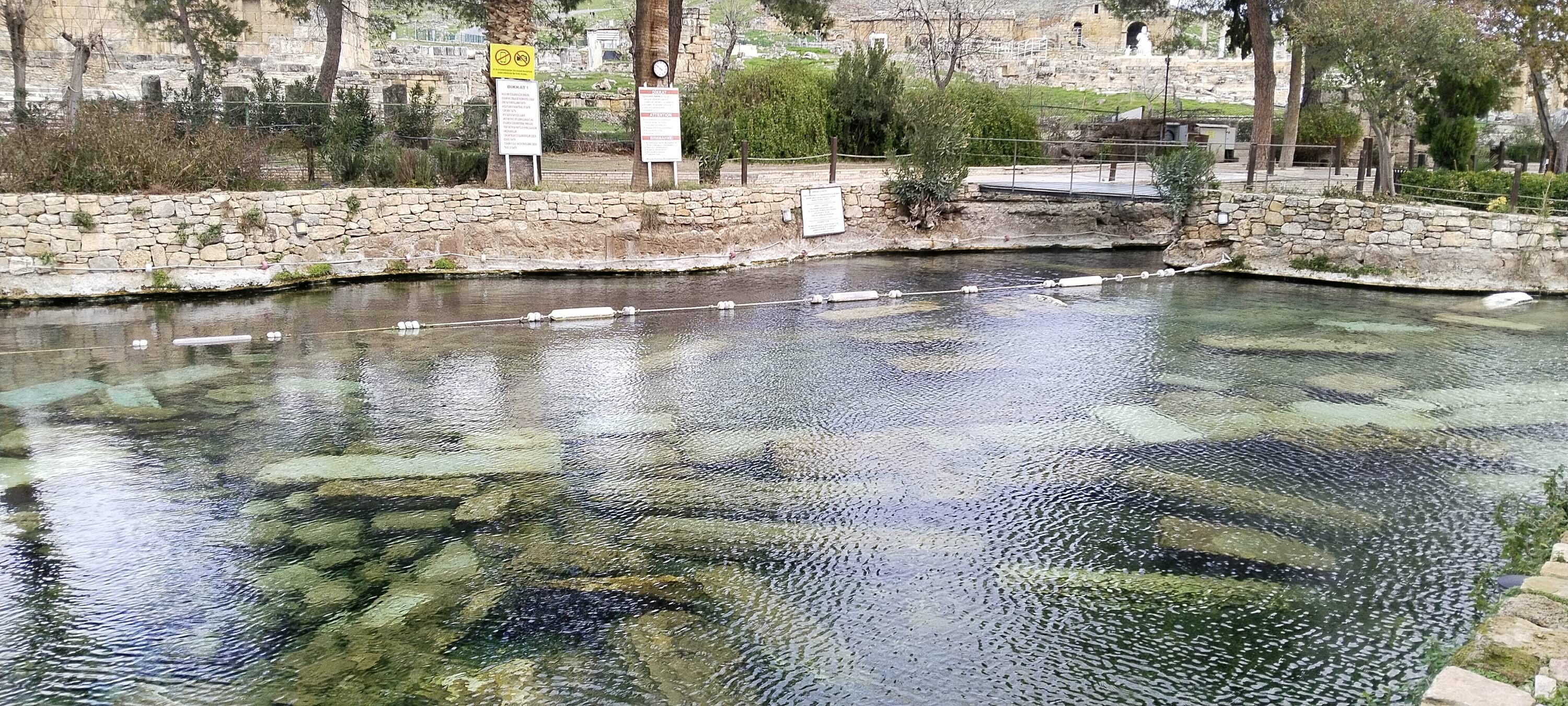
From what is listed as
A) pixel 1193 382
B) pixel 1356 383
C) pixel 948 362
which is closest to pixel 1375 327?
pixel 1356 383

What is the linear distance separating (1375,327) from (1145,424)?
5.85m

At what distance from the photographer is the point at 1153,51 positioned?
51312 millimetres

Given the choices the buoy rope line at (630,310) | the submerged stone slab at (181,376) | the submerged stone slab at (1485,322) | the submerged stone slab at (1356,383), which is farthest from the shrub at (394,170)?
the submerged stone slab at (1485,322)

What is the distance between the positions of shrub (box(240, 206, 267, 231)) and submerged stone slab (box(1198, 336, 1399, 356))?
11.9 metres

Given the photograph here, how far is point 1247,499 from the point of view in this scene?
798 cm

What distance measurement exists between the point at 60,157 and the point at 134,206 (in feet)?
3.77

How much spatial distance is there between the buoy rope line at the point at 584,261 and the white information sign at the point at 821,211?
217 millimetres

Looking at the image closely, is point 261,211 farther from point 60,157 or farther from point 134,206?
point 60,157

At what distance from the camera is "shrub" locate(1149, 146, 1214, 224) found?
18.6m

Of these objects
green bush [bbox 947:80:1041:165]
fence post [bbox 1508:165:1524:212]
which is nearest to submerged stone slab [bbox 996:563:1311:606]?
fence post [bbox 1508:165:1524:212]

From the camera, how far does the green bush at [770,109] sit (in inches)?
1025

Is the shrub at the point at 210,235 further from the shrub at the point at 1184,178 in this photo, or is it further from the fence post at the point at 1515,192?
the fence post at the point at 1515,192

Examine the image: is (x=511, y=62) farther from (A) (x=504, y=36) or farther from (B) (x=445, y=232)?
(B) (x=445, y=232)

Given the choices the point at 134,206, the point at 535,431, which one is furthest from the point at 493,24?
the point at 535,431
